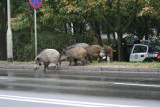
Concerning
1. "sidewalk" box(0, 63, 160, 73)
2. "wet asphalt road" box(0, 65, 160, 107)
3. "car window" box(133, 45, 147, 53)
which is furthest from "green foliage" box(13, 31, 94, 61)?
"wet asphalt road" box(0, 65, 160, 107)

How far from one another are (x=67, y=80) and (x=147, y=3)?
24.7 ft

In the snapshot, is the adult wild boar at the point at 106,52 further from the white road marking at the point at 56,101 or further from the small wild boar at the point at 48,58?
the white road marking at the point at 56,101

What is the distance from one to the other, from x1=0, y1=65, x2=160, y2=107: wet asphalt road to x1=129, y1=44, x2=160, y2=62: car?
20.9ft

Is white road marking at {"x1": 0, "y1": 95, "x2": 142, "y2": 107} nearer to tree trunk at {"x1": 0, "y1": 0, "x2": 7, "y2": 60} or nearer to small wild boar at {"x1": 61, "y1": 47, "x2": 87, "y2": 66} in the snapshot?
small wild boar at {"x1": 61, "y1": 47, "x2": 87, "y2": 66}

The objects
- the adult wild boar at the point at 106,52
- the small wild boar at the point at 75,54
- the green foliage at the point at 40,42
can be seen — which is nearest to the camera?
the small wild boar at the point at 75,54

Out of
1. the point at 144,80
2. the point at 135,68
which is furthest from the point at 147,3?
the point at 144,80

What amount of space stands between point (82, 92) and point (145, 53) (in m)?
10.9

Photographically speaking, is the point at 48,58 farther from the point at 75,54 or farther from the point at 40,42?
the point at 40,42

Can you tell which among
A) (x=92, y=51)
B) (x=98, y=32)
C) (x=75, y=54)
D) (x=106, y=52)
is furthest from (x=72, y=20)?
(x=75, y=54)

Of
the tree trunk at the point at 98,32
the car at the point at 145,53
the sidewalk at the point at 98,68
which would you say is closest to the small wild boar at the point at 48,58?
the sidewalk at the point at 98,68

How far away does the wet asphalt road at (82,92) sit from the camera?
30.5 ft

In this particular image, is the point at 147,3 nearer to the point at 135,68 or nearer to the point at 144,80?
the point at 135,68

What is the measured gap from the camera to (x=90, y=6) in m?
20.5

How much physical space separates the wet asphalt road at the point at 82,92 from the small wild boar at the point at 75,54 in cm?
419
